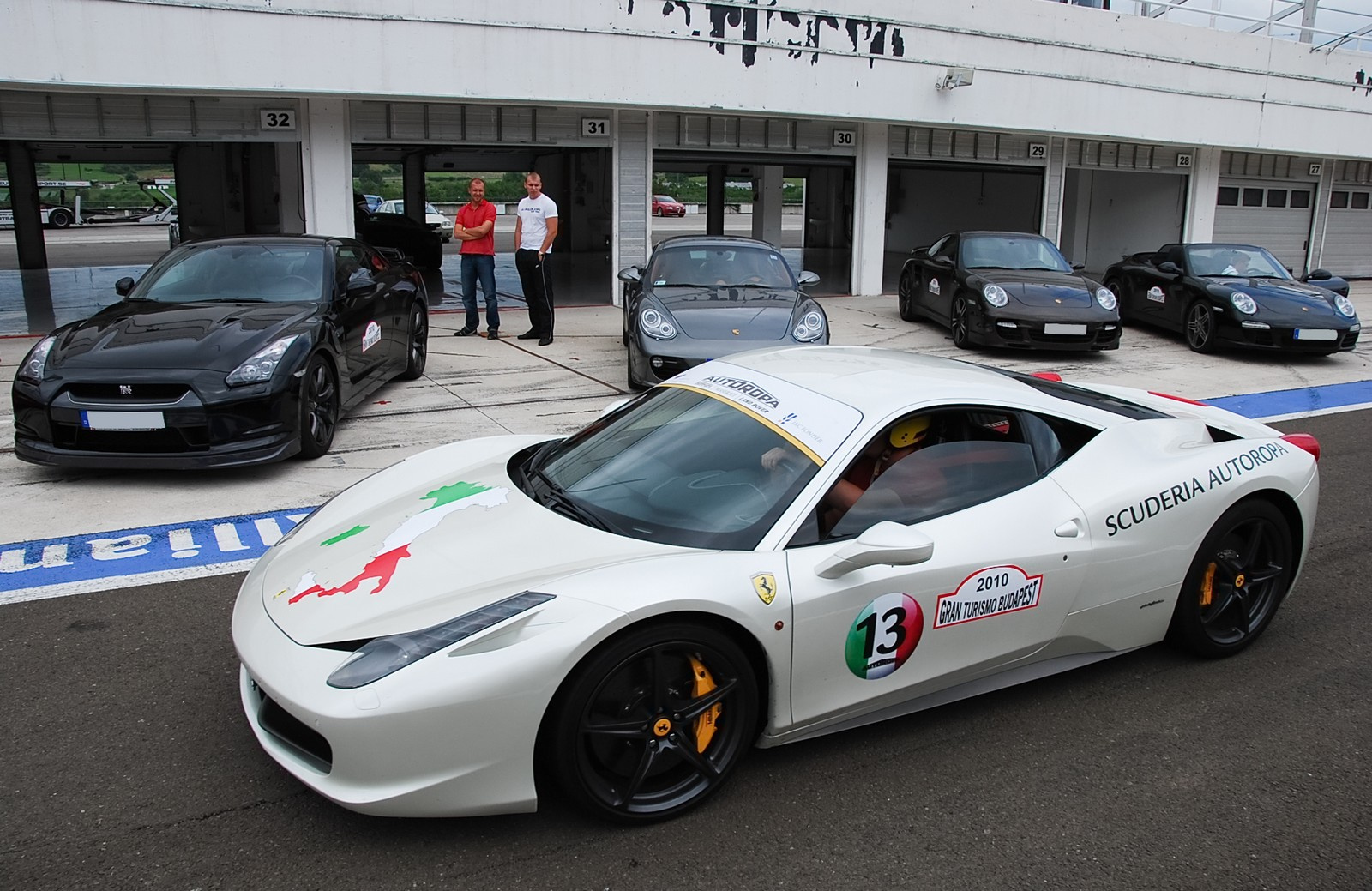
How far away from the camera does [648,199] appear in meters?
15.9

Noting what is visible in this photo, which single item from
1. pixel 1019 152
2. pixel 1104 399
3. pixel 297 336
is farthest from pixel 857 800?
pixel 1019 152

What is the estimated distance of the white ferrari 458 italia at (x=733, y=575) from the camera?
2789mm

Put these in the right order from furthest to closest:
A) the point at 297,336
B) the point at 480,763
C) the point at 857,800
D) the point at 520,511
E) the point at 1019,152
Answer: the point at 1019,152 → the point at 297,336 → the point at 520,511 → the point at 857,800 → the point at 480,763

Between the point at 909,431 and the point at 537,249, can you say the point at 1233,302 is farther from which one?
the point at 909,431

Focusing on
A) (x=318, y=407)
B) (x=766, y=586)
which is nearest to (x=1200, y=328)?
(x=318, y=407)

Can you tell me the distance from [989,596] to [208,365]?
4.79 metres

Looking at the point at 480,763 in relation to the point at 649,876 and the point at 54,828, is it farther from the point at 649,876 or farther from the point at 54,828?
the point at 54,828

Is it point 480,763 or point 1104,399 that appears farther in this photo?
point 1104,399

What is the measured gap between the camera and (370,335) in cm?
830

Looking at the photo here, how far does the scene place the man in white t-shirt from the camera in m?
11.5

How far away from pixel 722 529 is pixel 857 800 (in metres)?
0.90

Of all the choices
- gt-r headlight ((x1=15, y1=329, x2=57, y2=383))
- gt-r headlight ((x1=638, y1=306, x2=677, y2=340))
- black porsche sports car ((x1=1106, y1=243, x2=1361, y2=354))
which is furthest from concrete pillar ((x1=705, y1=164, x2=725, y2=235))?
gt-r headlight ((x1=15, y1=329, x2=57, y2=383))

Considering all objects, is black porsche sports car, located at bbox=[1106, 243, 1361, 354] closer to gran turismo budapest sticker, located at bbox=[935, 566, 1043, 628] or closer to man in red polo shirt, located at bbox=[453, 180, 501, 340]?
man in red polo shirt, located at bbox=[453, 180, 501, 340]

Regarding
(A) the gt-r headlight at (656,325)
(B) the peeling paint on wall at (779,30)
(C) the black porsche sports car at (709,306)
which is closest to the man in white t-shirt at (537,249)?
(C) the black porsche sports car at (709,306)
